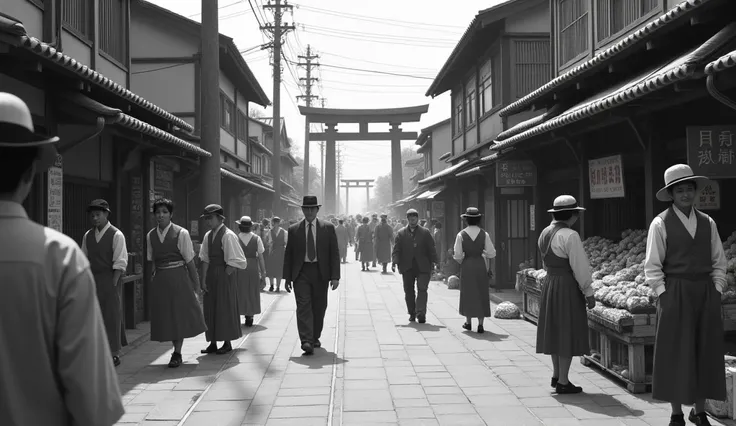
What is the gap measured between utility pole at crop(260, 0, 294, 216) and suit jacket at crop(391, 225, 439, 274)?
14.3 meters

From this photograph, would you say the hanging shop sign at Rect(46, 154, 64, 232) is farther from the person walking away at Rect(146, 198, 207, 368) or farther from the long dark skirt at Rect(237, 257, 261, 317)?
the long dark skirt at Rect(237, 257, 261, 317)

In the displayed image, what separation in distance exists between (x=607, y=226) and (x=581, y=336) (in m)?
4.67

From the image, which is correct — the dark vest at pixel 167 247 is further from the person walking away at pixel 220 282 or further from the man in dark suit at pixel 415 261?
the man in dark suit at pixel 415 261

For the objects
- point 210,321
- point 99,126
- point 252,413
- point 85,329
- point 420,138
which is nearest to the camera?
point 85,329

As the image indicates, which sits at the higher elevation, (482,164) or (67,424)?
(482,164)

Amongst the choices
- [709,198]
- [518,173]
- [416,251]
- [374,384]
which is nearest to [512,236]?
[518,173]

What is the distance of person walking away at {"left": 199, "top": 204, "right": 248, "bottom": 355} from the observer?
8.85 meters

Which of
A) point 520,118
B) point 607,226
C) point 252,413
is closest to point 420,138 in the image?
point 520,118

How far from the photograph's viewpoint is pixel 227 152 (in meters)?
21.0

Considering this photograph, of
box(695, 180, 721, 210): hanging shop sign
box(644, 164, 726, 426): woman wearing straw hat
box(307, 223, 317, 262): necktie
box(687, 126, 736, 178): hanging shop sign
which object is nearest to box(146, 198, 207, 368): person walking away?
box(307, 223, 317, 262): necktie

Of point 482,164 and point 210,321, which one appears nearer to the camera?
point 210,321

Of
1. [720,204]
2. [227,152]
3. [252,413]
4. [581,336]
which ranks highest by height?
[227,152]

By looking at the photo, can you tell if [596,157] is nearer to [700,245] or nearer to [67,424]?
[700,245]

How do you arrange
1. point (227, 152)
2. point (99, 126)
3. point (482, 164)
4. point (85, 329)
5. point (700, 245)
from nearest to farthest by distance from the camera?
1. point (85, 329)
2. point (700, 245)
3. point (99, 126)
4. point (482, 164)
5. point (227, 152)
